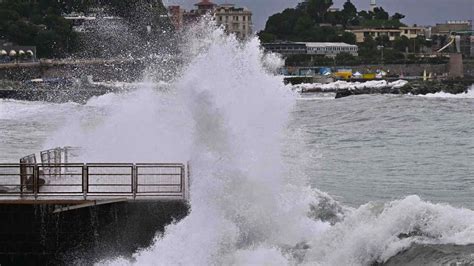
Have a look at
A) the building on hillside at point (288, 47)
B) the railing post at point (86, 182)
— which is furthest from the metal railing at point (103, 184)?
the building on hillside at point (288, 47)

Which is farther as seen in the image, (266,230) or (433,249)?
(266,230)

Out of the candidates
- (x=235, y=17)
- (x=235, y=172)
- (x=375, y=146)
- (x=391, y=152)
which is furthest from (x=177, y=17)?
(x=235, y=172)

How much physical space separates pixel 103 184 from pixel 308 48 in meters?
175

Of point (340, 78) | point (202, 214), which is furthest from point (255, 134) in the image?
point (340, 78)

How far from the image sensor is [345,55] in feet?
606

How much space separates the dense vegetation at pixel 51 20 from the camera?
463 ft

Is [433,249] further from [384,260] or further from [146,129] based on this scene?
[146,129]

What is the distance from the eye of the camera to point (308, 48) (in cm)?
19225

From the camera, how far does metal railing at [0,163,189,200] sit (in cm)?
1783

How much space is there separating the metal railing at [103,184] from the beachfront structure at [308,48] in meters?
163

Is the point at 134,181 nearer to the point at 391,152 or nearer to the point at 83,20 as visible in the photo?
A: the point at 391,152

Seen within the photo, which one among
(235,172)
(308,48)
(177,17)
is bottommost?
(308,48)

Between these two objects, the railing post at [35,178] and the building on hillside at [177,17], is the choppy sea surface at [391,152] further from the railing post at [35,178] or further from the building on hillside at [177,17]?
the building on hillside at [177,17]

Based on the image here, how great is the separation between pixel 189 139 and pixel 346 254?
17.1 feet
